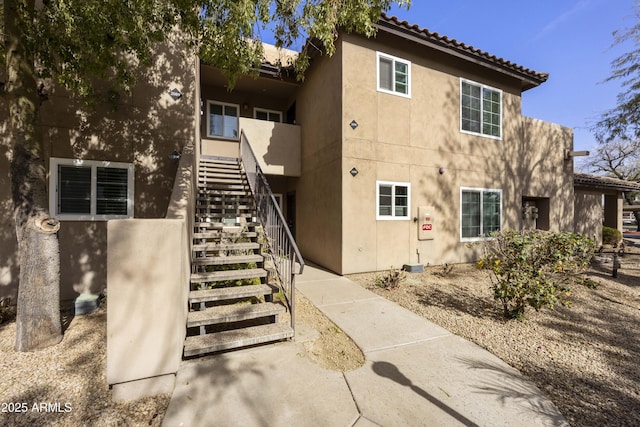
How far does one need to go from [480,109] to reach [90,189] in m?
11.1

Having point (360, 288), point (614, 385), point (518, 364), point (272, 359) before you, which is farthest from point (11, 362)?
point (614, 385)

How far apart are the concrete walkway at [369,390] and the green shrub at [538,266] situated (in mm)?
1361

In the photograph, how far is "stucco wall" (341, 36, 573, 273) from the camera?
742 cm

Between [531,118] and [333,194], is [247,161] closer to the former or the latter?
[333,194]

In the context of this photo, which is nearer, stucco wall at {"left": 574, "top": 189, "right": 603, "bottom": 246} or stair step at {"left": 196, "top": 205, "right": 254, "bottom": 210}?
stair step at {"left": 196, "top": 205, "right": 254, "bottom": 210}

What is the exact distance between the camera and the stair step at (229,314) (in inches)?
136

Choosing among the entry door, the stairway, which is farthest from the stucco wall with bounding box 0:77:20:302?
the entry door

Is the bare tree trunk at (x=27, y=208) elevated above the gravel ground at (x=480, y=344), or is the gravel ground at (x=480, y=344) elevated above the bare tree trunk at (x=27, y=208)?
the bare tree trunk at (x=27, y=208)

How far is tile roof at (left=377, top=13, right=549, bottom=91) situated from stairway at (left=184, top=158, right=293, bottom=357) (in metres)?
6.04

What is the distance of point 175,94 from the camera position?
608 centimetres

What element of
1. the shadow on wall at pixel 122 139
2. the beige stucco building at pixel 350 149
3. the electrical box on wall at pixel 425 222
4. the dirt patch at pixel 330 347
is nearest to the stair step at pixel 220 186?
the beige stucco building at pixel 350 149

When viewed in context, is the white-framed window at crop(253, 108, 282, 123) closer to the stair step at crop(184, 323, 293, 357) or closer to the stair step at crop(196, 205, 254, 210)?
the stair step at crop(196, 205, 254, 210)

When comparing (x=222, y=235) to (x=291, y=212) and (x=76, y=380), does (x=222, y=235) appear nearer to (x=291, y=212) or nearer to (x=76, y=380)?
(x=76, y=380)

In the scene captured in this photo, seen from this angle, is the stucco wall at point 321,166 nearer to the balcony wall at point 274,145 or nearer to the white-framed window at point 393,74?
the balcony wall at point 274,145
